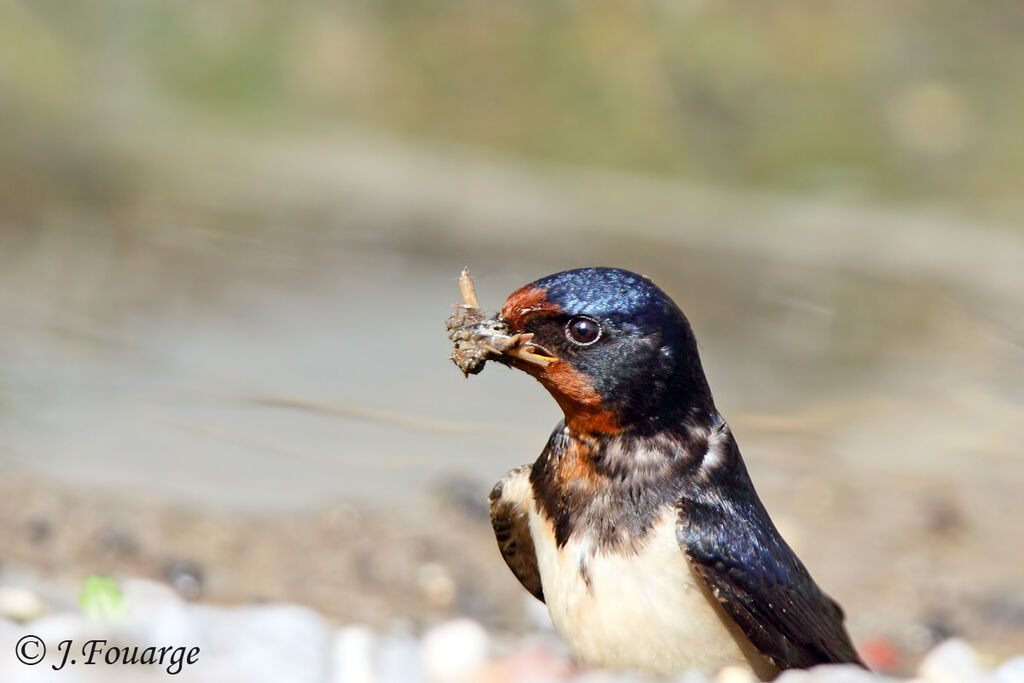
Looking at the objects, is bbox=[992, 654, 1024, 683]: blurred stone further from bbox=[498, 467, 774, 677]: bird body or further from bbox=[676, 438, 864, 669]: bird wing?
bbox=[498, 467, 774, 677]: bird body

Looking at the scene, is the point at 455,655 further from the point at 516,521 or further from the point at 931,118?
the point at 931,118

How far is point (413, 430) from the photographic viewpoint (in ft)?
17.0

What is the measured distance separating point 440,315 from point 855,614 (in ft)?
9.58

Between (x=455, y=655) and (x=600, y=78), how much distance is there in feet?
24.5

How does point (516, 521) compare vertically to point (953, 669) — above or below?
above

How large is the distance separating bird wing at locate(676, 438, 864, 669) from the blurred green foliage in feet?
22.5

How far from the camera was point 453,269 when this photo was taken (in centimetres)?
705

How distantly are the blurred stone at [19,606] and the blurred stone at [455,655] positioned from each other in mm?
835


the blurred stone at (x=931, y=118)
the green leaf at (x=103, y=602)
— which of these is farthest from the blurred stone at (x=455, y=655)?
the blurred stone at (x=931, y=118)

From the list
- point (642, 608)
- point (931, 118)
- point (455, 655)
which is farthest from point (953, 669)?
point (931, 118)

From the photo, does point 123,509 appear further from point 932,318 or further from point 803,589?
point 932,318

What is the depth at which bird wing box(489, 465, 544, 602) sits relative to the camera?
2592 mm

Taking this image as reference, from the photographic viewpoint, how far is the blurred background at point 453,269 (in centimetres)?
409

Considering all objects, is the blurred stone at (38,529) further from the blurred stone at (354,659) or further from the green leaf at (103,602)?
the blurred stone at (354,659)
